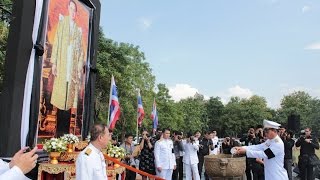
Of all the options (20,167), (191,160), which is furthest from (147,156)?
(20,167)

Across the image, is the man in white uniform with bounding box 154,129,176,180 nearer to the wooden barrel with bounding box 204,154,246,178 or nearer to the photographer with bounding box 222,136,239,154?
the wooden barrel with bounding box 204,154,246,178

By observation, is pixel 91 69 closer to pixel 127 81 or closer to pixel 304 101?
pixel 127 81

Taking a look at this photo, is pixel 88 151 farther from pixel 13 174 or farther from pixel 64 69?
pixel 64 69

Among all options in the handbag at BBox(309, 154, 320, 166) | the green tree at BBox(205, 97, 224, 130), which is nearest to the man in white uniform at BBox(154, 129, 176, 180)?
the handbag at BBox(309, 154, 320, 166)

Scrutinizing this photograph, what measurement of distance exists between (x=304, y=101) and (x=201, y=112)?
2227 centimetres

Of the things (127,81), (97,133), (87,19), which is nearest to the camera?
(97,133)

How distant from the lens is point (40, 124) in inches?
314

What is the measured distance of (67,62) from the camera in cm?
933

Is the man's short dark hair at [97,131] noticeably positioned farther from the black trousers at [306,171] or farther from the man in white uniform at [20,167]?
the black trousers at [306,171]

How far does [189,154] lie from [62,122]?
5.04 meters

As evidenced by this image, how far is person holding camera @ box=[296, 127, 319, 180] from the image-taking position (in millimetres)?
12336

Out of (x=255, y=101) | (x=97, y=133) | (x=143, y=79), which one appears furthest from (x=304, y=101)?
(x=97, y=133)

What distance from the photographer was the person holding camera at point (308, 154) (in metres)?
12.3

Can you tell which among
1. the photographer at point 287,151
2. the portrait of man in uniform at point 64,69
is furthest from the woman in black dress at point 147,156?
the photographer at point 287,151
